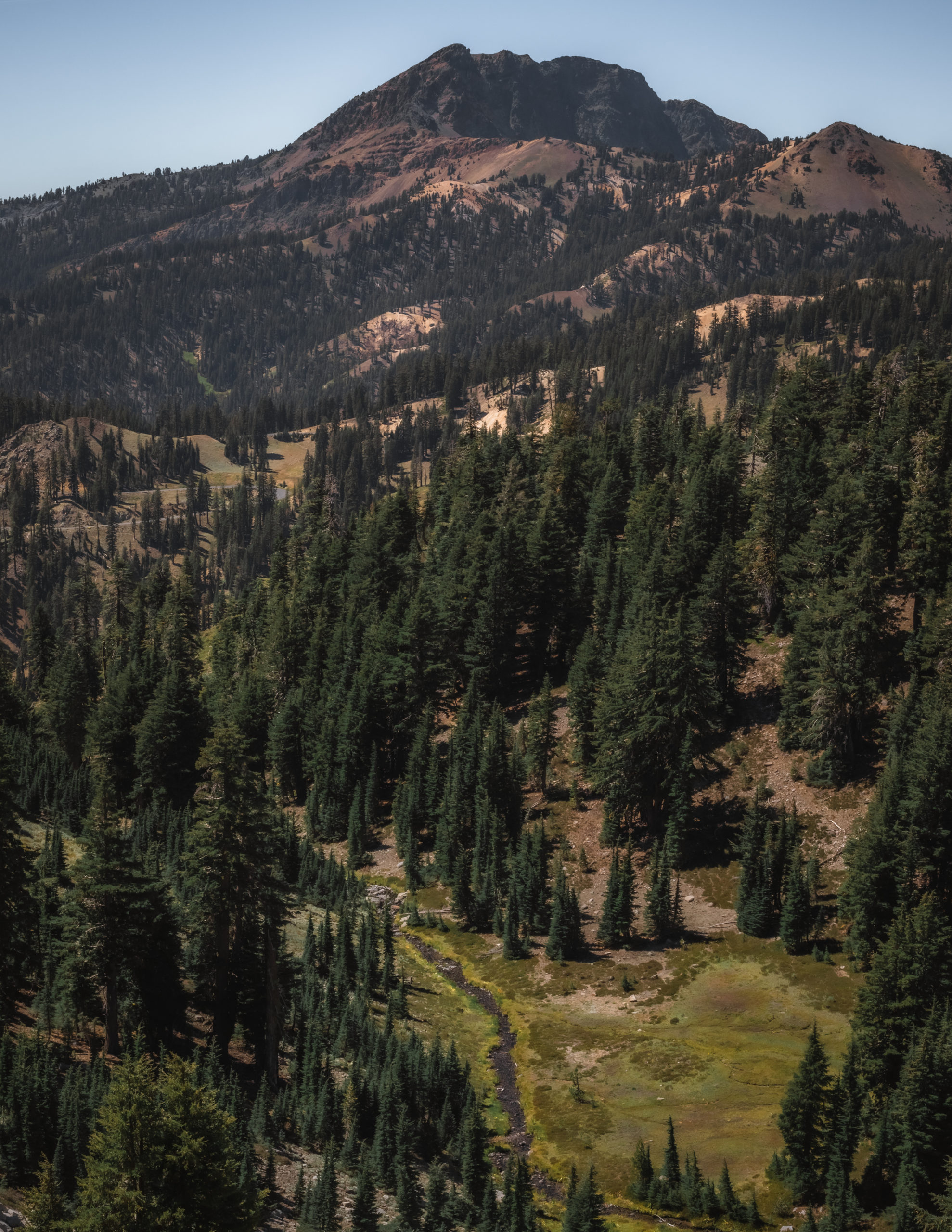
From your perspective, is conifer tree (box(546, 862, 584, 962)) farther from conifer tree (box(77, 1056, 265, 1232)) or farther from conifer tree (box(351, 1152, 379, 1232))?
conifer tree (box(77, 1056, 265, 1232))

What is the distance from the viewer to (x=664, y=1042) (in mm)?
66562

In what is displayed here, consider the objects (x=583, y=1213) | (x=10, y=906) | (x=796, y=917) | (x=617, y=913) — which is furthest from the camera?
(x=617, y=913)

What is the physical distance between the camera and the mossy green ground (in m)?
55.9

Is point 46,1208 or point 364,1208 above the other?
point 46,1208

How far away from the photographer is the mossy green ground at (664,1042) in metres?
55.9

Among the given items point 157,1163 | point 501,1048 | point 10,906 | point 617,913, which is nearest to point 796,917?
point 617,913

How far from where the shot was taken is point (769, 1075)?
200 feet

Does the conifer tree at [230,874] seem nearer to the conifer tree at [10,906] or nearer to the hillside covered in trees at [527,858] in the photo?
the hillside covered in trees at [527,858]

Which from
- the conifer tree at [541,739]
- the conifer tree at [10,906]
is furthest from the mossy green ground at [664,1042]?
the conifer tree at [10,906]

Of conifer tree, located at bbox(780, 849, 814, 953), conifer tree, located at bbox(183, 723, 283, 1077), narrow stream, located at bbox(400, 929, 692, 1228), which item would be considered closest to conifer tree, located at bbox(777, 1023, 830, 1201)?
narrow stream, located at bbox(400, 929, 692, 1228)

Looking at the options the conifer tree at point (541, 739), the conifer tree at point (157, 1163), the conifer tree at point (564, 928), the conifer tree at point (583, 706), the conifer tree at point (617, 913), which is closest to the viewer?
the conifer tree at point (157, 1163)

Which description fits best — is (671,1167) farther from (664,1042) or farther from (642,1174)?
(664,1042)

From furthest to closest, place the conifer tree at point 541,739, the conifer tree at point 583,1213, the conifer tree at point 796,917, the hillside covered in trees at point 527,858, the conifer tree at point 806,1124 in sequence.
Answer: the conifer tree at point 541,739 < the conifer tree at point 796,917 < the conifer tree at point 806,1124 < the hillside covered in trees at point 527,858 < the conifer tree at point 583,1213

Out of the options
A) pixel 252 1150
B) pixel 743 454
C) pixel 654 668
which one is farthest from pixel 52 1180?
pixel 743 454
